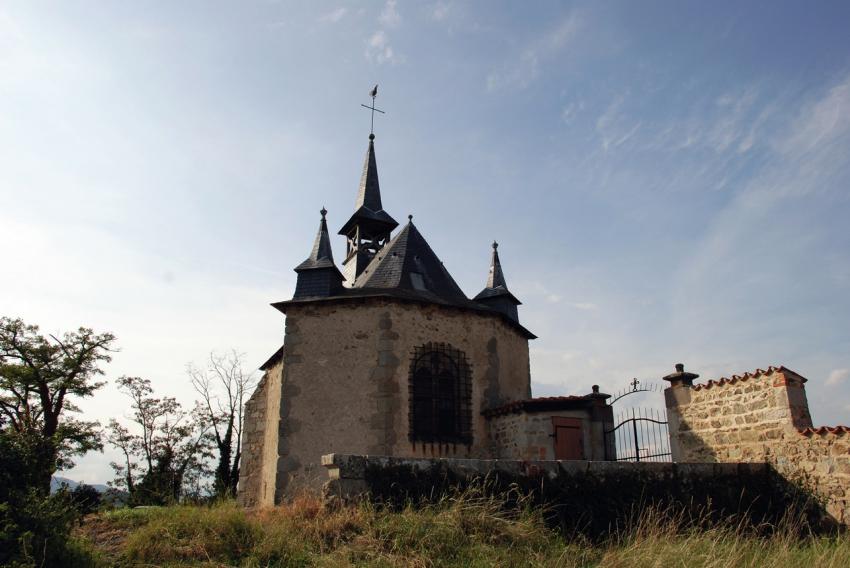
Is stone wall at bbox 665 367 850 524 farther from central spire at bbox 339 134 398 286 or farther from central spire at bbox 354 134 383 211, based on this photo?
central spire at bbox 354 134 383 211

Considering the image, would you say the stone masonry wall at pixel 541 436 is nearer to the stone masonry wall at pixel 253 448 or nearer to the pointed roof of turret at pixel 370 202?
the stone masonry wall at pixel 253 448

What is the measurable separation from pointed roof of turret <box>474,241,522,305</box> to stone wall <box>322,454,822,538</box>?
6.98 meters

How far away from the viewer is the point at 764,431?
30.6 feet

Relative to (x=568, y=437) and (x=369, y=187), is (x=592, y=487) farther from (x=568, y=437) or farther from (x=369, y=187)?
(x=369, y=187)

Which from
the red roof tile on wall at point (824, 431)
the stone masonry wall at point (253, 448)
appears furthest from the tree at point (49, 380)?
the red roof tile on wall at point (824, 431)

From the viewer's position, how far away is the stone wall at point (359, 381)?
1191 cm

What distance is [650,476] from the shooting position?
337 inches

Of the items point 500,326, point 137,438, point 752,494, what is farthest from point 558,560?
point 137,438

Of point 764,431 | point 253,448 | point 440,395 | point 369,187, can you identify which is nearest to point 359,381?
point 440,395

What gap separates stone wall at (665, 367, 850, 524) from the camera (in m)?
8.41

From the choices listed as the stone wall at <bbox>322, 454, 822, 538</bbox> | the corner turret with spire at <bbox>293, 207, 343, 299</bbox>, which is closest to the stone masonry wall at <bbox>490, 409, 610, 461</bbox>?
the stone wall at <bbox>322, 454, 822, 538</bbox>

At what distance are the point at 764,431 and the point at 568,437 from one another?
358 centimetres

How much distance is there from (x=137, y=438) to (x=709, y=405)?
20.0 metres

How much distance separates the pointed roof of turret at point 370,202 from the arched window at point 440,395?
259 inches
